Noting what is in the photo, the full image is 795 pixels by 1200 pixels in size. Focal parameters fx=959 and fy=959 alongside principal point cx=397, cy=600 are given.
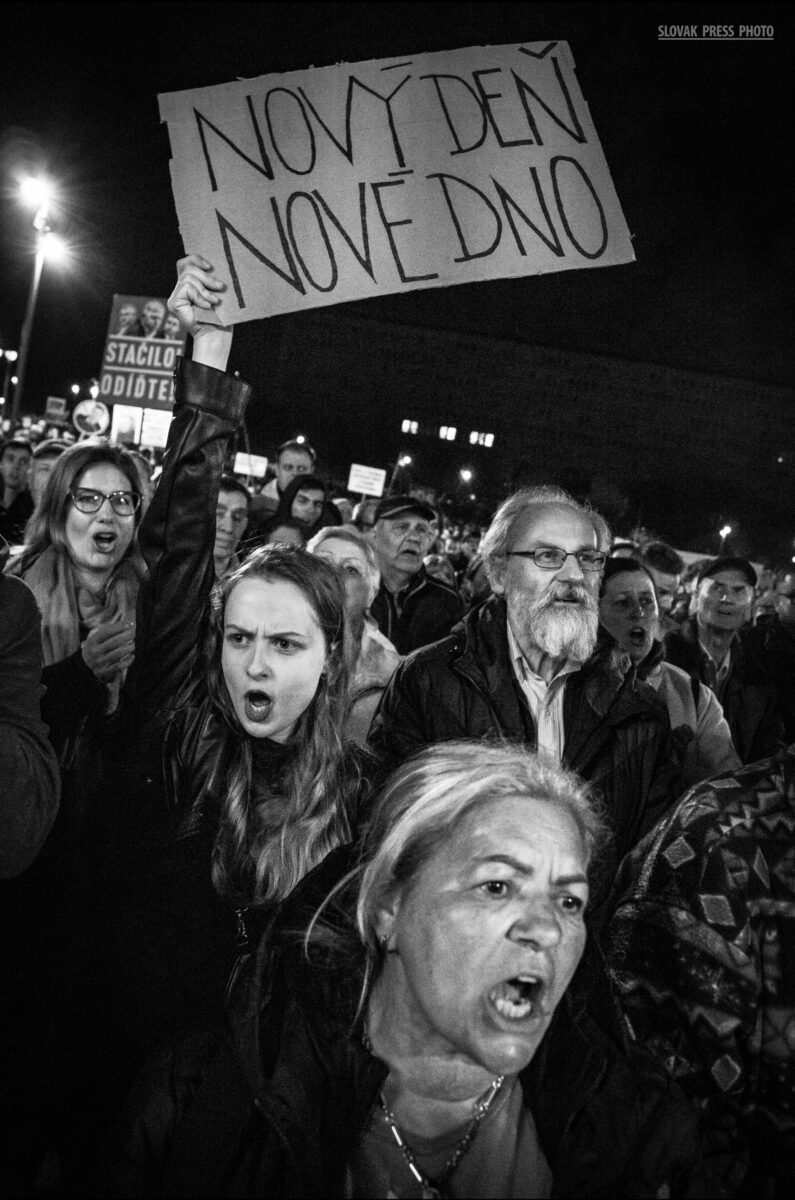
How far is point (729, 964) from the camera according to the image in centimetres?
187

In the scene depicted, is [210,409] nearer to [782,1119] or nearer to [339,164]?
[339,164]

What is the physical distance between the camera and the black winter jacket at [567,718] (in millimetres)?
2949

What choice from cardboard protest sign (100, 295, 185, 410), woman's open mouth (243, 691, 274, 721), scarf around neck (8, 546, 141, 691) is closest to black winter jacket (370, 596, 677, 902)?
woman's open mouth (243, 691, 274, 721)

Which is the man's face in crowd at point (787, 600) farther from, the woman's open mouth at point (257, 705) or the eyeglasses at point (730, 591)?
the woman's open mouth at point (257, 705)

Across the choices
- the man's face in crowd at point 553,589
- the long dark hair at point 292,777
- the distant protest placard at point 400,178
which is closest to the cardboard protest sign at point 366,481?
the distant protest placard at point 400,178

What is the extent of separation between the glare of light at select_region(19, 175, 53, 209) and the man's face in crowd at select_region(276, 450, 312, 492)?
38.4 feet

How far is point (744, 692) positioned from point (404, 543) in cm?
209

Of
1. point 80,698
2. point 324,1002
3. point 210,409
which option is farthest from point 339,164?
point 324,1002

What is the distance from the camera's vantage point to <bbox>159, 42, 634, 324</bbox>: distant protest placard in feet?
11.1

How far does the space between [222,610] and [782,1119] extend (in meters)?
1.71

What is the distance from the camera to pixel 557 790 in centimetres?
194

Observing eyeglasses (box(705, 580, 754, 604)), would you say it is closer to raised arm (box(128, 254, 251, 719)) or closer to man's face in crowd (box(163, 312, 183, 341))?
raised arm (box(128, 254, 251, 719))

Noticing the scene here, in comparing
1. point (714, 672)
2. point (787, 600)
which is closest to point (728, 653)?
point (714, 672)

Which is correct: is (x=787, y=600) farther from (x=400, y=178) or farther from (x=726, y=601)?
(x=400, y=178)
